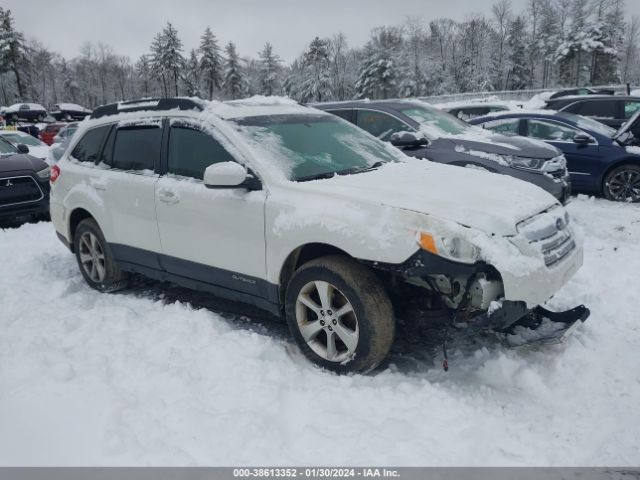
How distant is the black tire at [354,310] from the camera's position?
129 inches

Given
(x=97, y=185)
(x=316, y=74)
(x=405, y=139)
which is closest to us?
(x=97, y=185)

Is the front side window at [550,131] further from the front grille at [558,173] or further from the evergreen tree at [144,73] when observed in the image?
the evergreen tree at [144,73]

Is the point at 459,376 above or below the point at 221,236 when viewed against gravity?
below

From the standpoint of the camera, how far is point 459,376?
3.51m

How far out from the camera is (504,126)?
962cm

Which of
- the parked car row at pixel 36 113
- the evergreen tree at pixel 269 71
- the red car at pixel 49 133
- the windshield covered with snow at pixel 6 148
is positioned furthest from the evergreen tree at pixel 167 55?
the windshield covered with snow at pixel 6 148

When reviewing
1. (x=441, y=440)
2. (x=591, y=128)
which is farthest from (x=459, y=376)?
(x=591, y=128)

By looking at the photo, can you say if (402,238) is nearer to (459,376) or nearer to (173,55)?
(459,376)

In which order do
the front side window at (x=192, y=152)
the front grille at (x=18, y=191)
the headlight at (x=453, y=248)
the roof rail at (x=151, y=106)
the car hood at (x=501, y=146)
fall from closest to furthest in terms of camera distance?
the headlight at (x=453, y=248)
the front side window at (x=192, y=152)
the roof rail at (x=151, y=106)
the car hood at (x=501, y=146)
the front grille at (x=18, y=191)

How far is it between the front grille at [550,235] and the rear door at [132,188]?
3.05 metres

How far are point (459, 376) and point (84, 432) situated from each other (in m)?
2.37

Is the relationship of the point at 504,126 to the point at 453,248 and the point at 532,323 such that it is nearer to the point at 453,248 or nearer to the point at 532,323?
the point at 532,323

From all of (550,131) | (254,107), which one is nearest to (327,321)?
(254,107)

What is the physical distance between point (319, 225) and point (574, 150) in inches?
280
